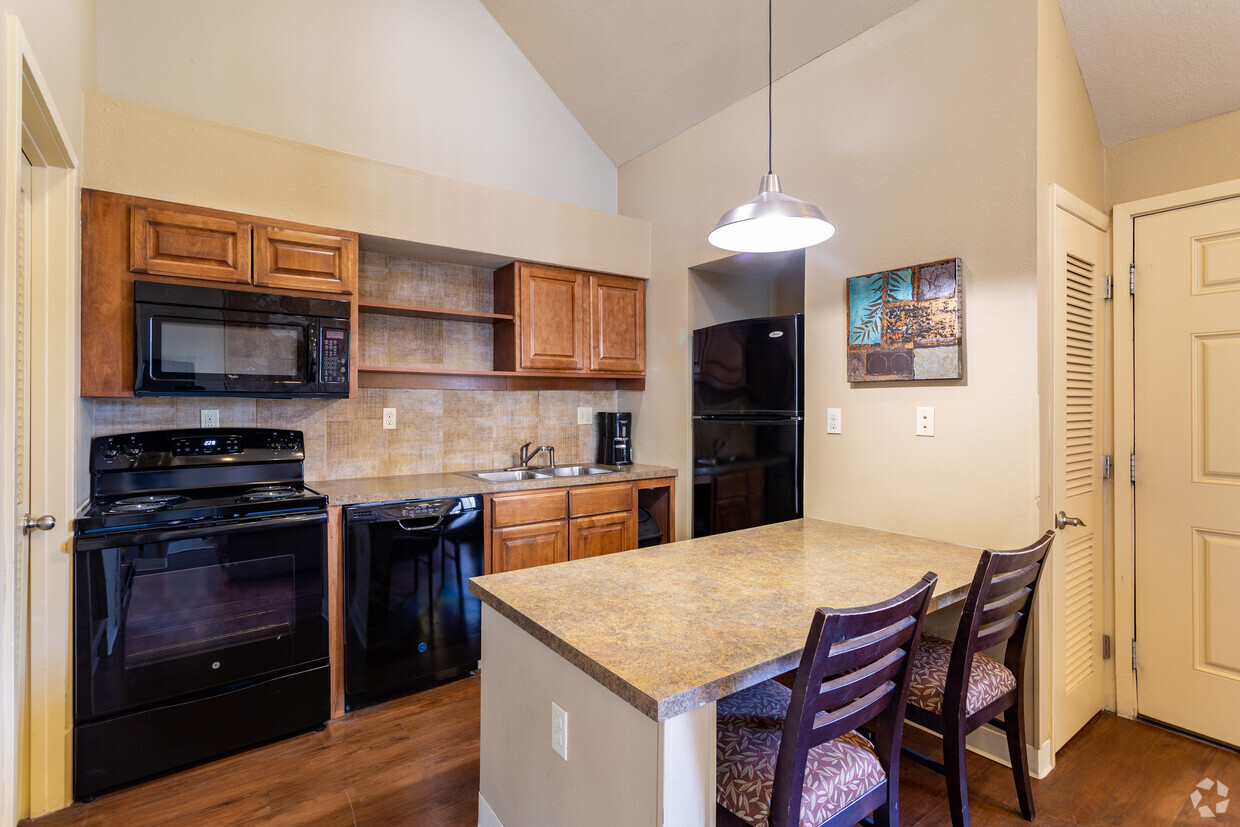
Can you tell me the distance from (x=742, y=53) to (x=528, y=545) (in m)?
2.60

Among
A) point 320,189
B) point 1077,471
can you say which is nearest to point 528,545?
point 320,189

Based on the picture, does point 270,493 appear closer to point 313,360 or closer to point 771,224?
point 313,360

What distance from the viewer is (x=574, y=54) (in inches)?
133

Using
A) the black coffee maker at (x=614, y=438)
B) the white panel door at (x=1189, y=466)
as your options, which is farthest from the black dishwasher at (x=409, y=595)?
the white panel door at (x=1189, y=466)

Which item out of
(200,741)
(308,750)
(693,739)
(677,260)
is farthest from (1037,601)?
(200,741)

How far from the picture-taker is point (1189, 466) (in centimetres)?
228

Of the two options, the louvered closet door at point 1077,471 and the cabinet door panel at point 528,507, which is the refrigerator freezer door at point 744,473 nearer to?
the cabinet door panel at point 528,507

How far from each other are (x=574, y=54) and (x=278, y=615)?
317cm

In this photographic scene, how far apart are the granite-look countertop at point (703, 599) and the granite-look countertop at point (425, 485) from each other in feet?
3.47

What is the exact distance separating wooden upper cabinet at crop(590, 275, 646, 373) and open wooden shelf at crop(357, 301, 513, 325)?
0.55m

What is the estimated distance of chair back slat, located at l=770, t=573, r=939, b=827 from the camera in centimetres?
107

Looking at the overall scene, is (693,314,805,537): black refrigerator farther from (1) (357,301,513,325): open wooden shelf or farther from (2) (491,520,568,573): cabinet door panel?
(1) (357,301,513,325): open wooden shelf

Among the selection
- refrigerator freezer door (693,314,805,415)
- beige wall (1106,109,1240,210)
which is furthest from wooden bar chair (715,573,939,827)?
beige wall (1106,109,1240,210)

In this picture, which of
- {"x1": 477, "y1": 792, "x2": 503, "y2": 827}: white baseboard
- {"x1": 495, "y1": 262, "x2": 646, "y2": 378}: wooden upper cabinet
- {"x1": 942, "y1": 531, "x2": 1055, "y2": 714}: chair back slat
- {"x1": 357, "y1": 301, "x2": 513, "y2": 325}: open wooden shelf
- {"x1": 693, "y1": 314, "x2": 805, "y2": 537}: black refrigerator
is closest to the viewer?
{"x1": 942, "y1": 531, "x2": 1055, "y2": 714}: chair back slat
